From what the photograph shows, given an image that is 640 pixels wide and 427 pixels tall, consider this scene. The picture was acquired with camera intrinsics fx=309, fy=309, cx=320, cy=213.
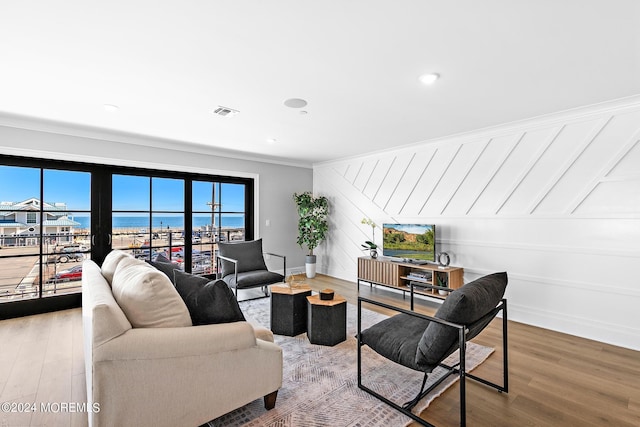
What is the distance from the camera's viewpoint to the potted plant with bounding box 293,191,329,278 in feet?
19.3

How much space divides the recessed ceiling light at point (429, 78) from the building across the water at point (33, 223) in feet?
14.8

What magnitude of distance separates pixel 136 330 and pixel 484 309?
1.92m

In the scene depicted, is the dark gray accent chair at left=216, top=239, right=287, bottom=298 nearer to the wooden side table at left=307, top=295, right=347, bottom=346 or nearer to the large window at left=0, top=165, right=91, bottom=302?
the wooden side table at left=307, top=295, right=347, bottom=346

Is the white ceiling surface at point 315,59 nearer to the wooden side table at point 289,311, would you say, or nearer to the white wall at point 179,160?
the white wall at point 179,160

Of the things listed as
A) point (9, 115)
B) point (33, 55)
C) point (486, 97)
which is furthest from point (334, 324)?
point (9, 115)

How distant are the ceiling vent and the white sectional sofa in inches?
78.0

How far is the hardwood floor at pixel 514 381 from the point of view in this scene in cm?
191

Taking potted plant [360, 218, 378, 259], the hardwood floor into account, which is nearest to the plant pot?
potted plant [360, 218, 378, 259]

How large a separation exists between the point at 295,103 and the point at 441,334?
2.38 metres

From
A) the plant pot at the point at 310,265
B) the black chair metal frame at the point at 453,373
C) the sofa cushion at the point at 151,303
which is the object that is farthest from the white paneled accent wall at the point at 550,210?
the sofa cushion at the point at 151,303

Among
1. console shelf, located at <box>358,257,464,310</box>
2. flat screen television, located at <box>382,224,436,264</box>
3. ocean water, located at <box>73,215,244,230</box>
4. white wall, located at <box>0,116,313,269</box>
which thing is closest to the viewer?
white wall, located at <box>0,116,313,269</box>

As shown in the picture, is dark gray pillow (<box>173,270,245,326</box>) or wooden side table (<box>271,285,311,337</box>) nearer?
dark gray pillow (<box>173,270,245,326</box>)

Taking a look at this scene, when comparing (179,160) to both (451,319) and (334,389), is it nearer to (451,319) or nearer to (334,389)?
(334,389)

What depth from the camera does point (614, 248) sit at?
303 cm
